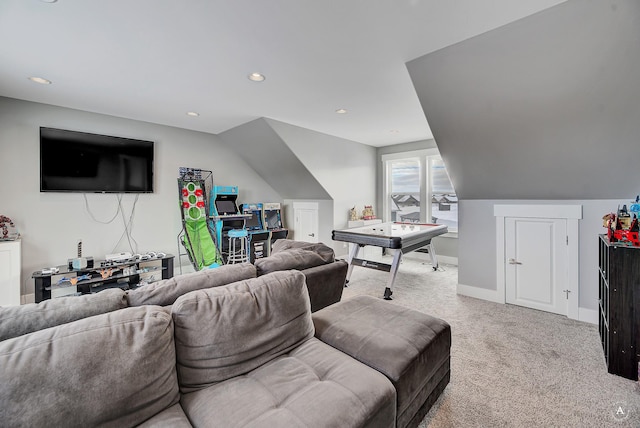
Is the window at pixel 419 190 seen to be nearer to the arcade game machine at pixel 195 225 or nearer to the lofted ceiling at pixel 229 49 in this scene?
the lofted ceiling at pixel 229 49

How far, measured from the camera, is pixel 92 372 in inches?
36.2

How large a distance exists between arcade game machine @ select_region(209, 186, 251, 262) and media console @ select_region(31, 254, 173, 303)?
935 millimetres

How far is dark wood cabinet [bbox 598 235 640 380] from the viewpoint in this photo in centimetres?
185

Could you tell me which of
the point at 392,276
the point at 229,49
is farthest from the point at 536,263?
the point at 229,49

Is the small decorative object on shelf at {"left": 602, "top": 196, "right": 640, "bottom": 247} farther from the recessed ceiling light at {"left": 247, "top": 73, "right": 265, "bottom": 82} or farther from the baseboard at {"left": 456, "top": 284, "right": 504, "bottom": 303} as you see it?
the recessed ceiling light at {"left": 247, "top": 73, "right": 265, "bottom": 82}

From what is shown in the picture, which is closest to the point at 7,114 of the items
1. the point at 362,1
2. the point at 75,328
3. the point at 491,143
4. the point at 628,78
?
the point at 75,328

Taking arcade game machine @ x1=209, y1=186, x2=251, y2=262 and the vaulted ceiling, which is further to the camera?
arcade game machine @ x1=209, y1=186, x2=251, y2=262

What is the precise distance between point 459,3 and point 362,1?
1.91ft

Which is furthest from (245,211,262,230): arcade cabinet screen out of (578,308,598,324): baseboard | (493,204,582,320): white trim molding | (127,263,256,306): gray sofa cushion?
(578,308,598,324): baseboard

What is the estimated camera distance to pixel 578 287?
2.79 metres

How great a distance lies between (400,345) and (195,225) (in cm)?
397

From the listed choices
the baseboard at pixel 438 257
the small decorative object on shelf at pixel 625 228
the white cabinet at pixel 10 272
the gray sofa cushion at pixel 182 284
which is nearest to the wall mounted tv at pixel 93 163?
the white cabinet at pixel 10 272

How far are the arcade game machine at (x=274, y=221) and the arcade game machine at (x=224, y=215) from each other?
2.01 feet

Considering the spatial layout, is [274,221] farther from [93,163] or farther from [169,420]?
[169,420]
